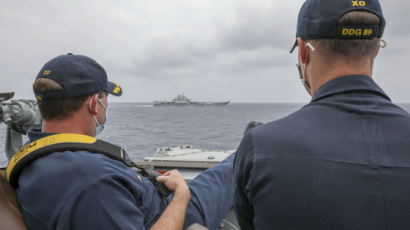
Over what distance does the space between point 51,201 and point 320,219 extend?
4.46 feet

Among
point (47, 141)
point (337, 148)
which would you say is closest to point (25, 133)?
point (47, 141)

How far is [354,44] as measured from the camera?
1.14m

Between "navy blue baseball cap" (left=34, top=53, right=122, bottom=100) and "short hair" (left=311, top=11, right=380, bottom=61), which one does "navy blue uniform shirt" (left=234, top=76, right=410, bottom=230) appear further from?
"navy blue baseball cap" (left=34, top=53, right=122, bottom=100)

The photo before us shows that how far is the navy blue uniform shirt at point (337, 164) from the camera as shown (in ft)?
3.10

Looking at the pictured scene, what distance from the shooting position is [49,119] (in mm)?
1854

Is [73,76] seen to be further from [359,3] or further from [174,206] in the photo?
[359,3]

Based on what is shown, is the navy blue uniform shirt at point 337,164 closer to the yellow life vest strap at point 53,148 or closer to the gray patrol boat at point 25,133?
the yellow life vest strap at point 53,148

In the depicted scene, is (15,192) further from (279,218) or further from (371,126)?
(371,126)

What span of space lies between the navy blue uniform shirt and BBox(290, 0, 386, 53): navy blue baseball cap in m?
0.19

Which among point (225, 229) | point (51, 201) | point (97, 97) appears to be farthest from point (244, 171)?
point (225, 229)

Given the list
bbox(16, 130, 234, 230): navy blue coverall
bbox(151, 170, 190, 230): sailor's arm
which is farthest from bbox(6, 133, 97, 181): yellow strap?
bbox(151, 170, 190, 230): sailor's arm

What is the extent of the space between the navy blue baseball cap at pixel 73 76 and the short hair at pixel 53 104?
22 millimetres

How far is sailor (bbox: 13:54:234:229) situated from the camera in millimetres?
1449

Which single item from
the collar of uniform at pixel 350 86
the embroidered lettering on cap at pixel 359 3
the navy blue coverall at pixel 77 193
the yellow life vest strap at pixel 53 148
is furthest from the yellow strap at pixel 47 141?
the embroidered lettering on cap at pixel 359 3
